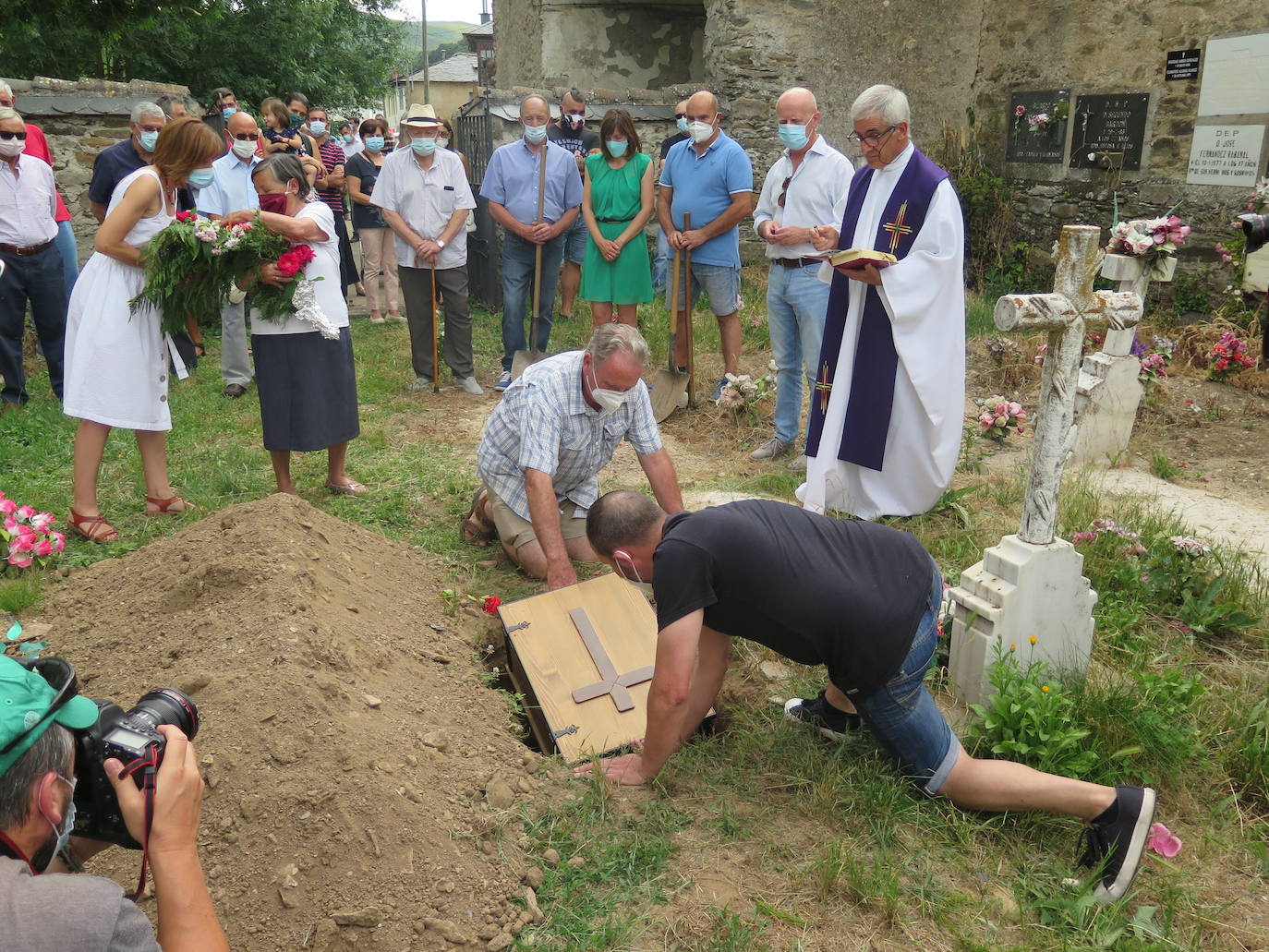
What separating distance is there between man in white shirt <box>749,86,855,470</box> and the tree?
30.6 feet

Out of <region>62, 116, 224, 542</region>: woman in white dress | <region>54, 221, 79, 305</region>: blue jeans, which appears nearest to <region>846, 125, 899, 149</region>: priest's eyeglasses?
<region>62, 116, 224, 542</region>: woman in white dress

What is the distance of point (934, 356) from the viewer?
186 inches

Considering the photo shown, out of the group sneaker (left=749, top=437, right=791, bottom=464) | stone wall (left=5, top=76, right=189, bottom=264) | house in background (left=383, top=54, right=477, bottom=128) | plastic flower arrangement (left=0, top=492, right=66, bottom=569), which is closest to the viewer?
plastic flower arrangement (left=0, top=492, right=66, bottom=569)

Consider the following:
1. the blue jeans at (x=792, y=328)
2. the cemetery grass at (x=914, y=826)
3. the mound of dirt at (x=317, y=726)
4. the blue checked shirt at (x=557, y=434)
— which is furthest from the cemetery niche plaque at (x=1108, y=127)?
the mound of dirt at (x=317, y=726)

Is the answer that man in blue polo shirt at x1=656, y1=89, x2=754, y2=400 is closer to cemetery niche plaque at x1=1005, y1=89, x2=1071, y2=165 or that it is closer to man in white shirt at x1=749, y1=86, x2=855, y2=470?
man in white shirt at x1=749, y1=86, x2=855, y2=470

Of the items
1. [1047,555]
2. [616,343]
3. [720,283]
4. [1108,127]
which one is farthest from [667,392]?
[1108,127]

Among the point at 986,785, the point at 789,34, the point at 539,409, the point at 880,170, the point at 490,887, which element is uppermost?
the point at 789,34

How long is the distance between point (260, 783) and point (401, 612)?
4.24ft

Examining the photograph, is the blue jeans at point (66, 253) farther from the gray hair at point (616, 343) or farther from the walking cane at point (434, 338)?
the gray hair at point (616, 343)

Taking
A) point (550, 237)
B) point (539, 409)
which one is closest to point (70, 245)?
point (550, 237)

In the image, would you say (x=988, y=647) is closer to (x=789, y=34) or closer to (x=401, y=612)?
(x=401, y=612)

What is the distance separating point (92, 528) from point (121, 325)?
3.09ft

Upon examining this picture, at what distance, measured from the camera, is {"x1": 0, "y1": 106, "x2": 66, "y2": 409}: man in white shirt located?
20.8 feet

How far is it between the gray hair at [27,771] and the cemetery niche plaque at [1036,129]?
10.2 metres
